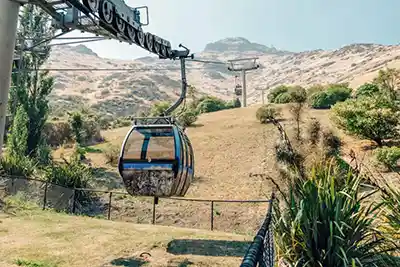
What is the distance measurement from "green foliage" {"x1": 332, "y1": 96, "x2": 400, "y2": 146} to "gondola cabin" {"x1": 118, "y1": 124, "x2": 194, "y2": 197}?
52.6 feet

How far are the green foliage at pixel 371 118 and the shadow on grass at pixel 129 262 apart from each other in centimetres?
1783

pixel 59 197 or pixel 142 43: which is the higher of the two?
pixel 142 43

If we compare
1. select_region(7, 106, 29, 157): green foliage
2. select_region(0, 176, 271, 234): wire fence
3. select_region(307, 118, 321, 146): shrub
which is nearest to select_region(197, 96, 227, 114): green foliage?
select_region(7, 106, 29, 157): green foliage

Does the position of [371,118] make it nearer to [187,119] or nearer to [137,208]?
[137,208]

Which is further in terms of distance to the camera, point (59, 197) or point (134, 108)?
point (134, 108)

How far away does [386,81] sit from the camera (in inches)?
1441

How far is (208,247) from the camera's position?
9.96 metres

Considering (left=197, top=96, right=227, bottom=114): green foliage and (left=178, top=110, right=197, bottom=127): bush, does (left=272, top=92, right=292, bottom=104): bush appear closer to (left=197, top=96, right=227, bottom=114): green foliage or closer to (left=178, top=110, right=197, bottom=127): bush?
(left=197, top=96, right=227, bottom=114): green foliage

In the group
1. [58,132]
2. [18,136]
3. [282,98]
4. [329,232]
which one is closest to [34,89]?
[18,136]

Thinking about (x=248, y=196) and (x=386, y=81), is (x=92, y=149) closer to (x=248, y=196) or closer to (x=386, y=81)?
(x=248, y=196)

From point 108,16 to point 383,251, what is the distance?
7133 millimetres

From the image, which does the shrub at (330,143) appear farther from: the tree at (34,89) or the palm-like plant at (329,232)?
the tree at (34,89)

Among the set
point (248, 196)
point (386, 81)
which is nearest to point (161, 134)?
point (248, 196)

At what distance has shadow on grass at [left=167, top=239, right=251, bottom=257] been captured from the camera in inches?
368
